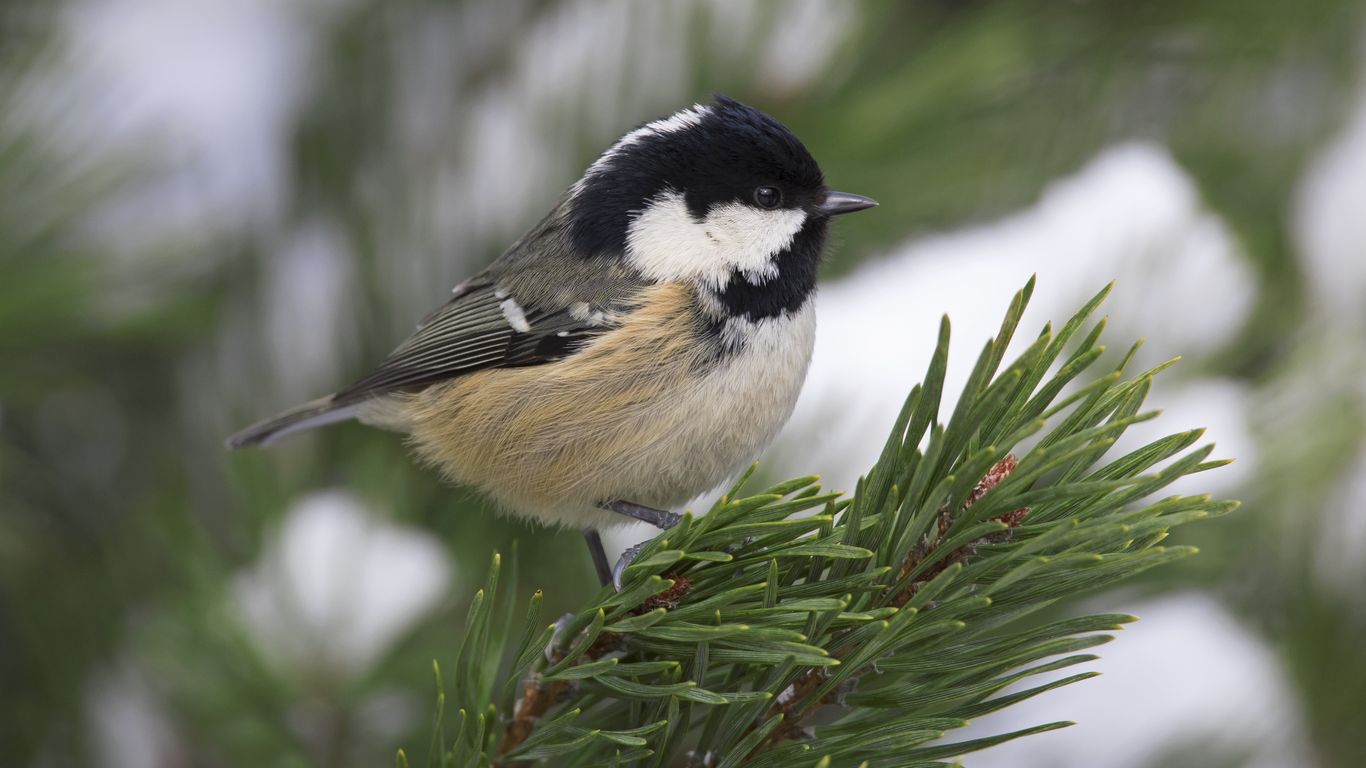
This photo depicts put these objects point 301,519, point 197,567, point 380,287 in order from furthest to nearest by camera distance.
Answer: point 380,287 → point 301,519 → point 197,567

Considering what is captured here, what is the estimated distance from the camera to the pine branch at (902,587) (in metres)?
0.68

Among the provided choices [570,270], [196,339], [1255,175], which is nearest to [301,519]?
[196,339]

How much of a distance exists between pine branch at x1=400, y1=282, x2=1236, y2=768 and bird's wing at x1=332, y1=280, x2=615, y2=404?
51 centimetres

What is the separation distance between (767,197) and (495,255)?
348 millimetres

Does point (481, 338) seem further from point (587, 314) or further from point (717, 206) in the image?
point (717, 206)

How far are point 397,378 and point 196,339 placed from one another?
0.80 feet

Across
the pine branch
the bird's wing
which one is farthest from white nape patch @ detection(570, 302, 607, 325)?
the pine branch

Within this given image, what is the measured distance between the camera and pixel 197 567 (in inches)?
44.1

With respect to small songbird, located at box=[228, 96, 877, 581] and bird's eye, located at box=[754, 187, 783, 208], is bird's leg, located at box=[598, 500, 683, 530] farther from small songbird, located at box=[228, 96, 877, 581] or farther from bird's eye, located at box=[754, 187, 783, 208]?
bird's eye, located at box=[754, 187, 783, 208]

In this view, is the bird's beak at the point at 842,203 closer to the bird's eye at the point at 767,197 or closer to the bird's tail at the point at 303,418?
the bird's eye at the point at 767,197

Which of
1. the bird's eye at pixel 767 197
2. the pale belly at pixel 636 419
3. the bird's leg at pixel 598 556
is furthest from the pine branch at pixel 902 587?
the bird's eye at pixel 767 197

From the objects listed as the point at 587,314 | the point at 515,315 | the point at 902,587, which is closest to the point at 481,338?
the point at 515,315

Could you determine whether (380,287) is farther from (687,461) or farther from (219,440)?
(687,461)

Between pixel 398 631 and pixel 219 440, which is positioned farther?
pixel 219 440
